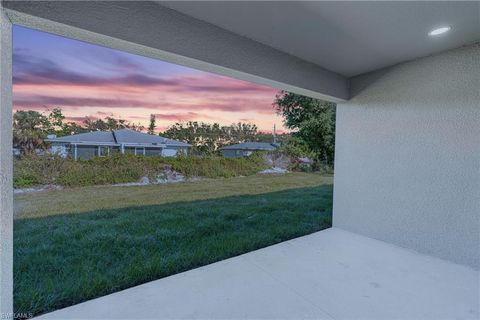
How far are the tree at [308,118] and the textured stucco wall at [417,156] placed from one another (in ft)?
10.8

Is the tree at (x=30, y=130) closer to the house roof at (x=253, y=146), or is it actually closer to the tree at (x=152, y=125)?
the tree at (x=152, y=125)

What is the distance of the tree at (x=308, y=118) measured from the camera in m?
6.77

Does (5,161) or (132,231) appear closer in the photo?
(5,161)

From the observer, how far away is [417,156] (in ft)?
9.06

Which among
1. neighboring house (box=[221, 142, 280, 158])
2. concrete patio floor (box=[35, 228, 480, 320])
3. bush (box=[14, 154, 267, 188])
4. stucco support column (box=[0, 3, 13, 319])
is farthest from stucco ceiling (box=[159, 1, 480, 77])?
neighboring house (box=[221, 142, 280, 158])

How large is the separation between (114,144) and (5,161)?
6659mm

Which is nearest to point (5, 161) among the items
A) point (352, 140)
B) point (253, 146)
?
point (352, 140)

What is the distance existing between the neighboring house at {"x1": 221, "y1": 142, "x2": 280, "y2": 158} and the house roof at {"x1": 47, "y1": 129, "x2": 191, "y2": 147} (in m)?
1.67

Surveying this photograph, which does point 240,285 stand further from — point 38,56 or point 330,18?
point 38,56

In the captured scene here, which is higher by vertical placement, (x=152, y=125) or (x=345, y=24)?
(x=345, y=24)

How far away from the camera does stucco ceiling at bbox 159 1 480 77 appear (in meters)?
1.71

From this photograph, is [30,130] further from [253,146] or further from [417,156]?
[417,156]

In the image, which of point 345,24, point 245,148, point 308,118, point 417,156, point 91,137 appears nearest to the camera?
point 345,24

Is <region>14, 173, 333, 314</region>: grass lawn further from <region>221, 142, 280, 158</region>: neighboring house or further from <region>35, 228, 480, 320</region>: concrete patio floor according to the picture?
<region>221, 142, 280, 158</region>: neighboring house
